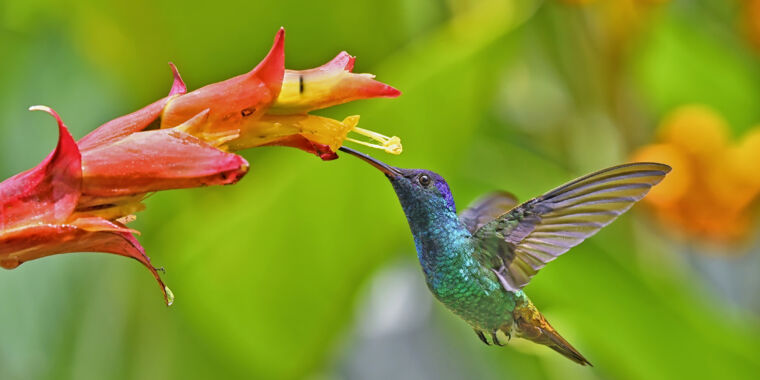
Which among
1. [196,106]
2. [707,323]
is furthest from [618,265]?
[196,106]

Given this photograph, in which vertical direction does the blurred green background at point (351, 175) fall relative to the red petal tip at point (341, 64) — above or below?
below

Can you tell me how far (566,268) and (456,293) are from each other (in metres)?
0.66

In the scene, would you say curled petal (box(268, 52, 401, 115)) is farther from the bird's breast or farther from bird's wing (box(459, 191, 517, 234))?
bird's wing (box(459, 191, 517, 234))

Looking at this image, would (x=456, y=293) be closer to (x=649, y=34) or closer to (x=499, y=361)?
(x=499, y=361)

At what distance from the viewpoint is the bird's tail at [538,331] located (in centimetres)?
88

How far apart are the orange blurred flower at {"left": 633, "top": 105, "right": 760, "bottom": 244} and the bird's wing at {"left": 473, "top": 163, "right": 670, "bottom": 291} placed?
2.94ft

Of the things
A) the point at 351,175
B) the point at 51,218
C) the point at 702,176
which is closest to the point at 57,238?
the point at 51,218

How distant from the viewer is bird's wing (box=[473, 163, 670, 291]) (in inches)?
33.4

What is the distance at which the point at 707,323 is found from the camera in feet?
4.87

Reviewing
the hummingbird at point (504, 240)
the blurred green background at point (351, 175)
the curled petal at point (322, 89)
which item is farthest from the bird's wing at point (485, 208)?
the curled petal at point (322, 89)

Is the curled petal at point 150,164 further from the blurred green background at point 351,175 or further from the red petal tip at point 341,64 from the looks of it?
the blurred green background at point 351,175

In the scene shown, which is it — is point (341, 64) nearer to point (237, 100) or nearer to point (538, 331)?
point (237, 100)

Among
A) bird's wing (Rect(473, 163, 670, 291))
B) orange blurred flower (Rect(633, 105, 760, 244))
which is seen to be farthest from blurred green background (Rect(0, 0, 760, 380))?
bird's wing (Rect(473, 163, 670, 291))

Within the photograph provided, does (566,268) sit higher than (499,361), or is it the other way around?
(566,268)
